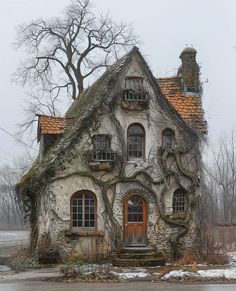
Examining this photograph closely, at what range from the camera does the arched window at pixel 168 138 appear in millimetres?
25164

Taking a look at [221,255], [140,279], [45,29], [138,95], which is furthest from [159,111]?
[45,29]

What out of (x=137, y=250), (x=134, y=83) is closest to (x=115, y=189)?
(x=137, y=250)

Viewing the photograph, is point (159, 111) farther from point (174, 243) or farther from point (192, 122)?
point (174, 243)

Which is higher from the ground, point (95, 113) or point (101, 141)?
point (95, 113)

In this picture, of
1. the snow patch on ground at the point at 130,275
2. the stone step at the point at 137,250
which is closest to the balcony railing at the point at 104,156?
the stone step at the point at 137,250

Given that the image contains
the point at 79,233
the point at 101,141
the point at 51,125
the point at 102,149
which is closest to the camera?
the point at 79,233

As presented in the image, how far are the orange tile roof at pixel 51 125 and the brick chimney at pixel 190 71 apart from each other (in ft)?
22.3

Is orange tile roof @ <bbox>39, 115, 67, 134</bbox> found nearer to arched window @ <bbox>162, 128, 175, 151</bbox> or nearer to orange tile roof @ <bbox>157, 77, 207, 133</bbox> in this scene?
arched window @ <bbox>162, 128, 175, 151</bbox>

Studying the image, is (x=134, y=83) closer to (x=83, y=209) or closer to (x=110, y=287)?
(x=83, y=209)

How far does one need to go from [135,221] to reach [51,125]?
6.46m

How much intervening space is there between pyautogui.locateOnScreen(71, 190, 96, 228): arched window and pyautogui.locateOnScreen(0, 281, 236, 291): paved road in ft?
22.7

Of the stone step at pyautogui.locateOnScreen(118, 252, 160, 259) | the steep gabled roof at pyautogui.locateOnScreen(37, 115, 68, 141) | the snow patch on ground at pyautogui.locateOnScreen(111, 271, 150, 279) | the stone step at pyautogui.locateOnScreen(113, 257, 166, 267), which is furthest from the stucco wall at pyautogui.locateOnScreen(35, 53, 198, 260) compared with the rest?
the snow patch on ground at pyautogui.locateOnScreen(111, 271, 150, 279)

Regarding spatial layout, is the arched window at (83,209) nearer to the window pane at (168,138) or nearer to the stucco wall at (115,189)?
the stucco wall at (115,189)

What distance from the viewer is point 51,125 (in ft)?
87.1
